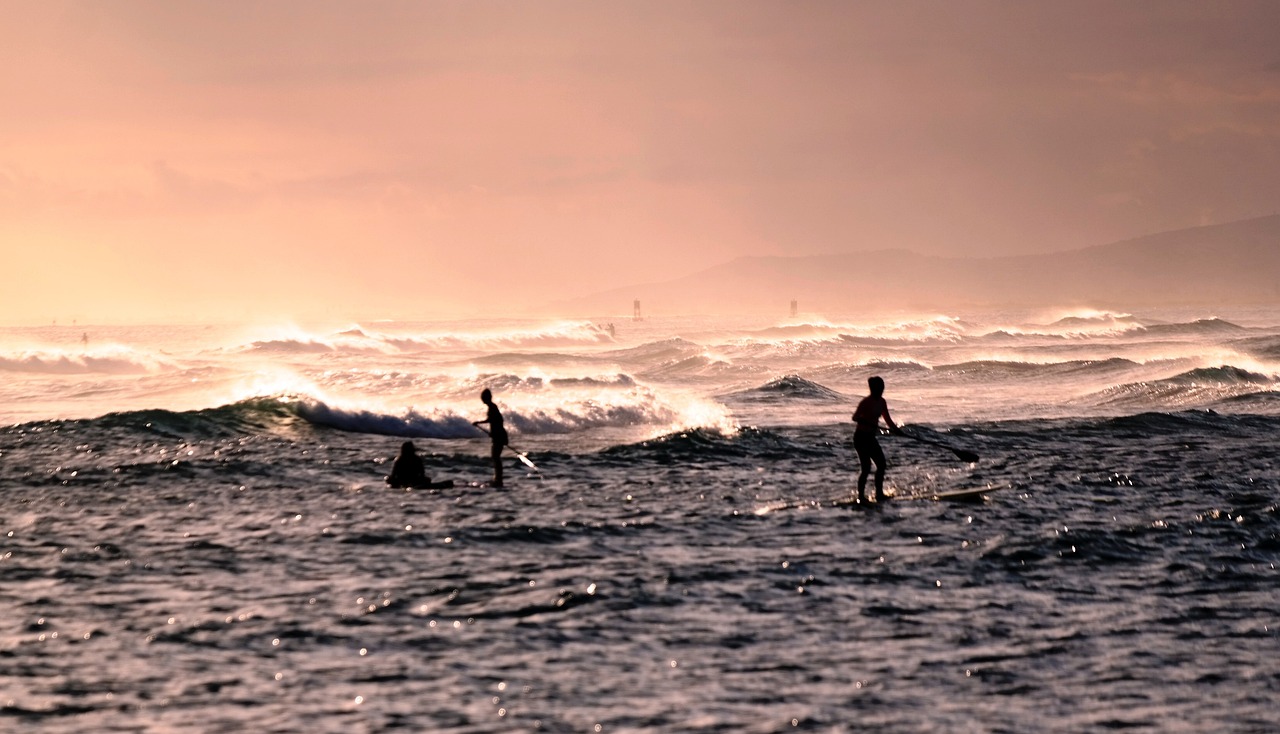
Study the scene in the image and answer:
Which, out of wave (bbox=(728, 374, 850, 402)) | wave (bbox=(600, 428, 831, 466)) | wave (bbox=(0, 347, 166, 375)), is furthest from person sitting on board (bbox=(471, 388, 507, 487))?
wave (bbox=(0, 347, 166, 375))

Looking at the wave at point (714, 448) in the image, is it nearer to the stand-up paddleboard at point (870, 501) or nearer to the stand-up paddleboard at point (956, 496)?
the stand-up paddleboard at point (870, 501)

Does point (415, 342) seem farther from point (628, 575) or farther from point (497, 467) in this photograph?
point (628, 575)

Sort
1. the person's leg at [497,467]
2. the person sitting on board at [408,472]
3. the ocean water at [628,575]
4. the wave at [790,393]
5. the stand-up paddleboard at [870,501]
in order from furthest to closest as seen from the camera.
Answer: the wave at [790,393], the person's leg at [497,467], the person sitting on board at [408,472], the stand-up paddleboard at [870,501], the ocean water at [628,575]

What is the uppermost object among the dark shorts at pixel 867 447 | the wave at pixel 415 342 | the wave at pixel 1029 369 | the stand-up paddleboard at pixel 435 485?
the wave at pixel 415 342

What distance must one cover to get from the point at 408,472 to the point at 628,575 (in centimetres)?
704

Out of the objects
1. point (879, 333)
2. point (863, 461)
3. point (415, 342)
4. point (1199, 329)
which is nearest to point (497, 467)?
point (863, 461)

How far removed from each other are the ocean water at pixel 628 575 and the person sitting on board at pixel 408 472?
0.49 m

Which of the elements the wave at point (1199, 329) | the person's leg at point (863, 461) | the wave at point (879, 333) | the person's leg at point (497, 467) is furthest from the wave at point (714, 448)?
the wave at point (1199, 329)

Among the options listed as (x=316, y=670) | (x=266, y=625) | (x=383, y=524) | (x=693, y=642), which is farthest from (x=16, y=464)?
(x=693, y=642)

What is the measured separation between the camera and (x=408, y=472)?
1900 centimetres

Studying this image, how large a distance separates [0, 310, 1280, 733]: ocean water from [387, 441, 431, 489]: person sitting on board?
0.49 m

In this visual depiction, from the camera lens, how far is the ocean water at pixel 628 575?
9.06 metres

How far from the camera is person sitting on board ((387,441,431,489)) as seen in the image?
18953mm

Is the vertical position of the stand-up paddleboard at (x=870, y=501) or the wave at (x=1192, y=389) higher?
the wave at (x=1192, y=389)
